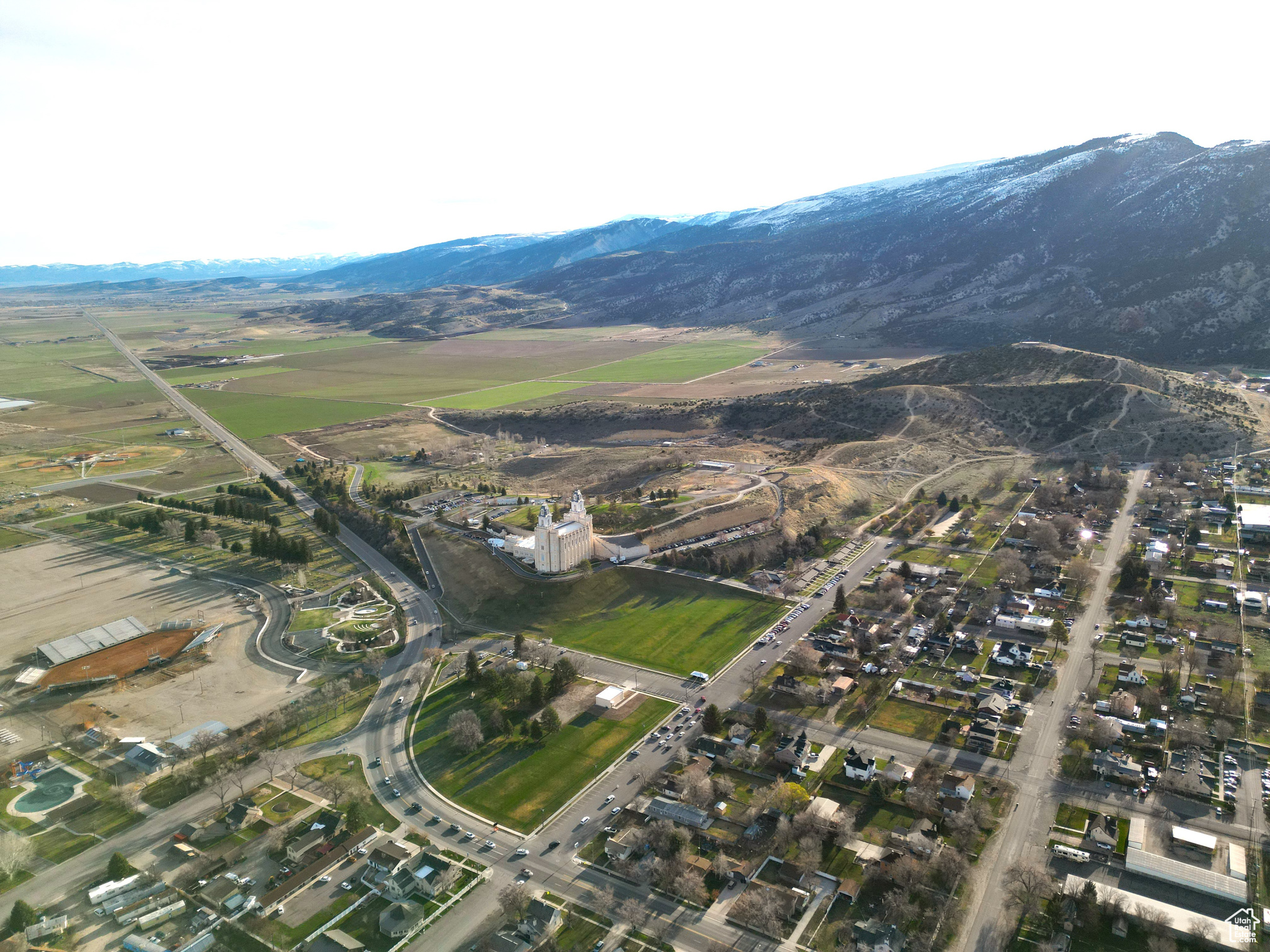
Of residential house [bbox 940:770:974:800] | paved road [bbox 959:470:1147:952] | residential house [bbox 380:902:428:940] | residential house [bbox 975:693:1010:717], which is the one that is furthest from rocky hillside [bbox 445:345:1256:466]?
residential house [bbox 380:902:428:940]

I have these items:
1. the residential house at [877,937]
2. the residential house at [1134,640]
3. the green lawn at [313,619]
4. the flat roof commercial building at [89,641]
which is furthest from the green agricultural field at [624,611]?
the residential house at [1134,640]

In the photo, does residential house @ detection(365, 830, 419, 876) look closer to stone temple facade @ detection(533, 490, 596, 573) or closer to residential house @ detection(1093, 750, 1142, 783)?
stone temple facade @ detection(533, 490, 596, 573)

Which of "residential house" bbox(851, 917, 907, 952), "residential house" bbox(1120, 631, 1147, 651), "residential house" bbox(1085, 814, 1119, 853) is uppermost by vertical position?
"residential house" bbox(851, 917, 907, 952)

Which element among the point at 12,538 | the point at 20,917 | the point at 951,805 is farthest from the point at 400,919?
the point at 12,538

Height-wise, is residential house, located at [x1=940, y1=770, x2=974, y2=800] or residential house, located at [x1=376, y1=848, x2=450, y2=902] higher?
residential house, located at [x1=376, y1=848, x2=450, y2=902]

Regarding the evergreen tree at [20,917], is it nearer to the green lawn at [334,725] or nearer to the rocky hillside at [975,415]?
the green lawn at [334,725]
